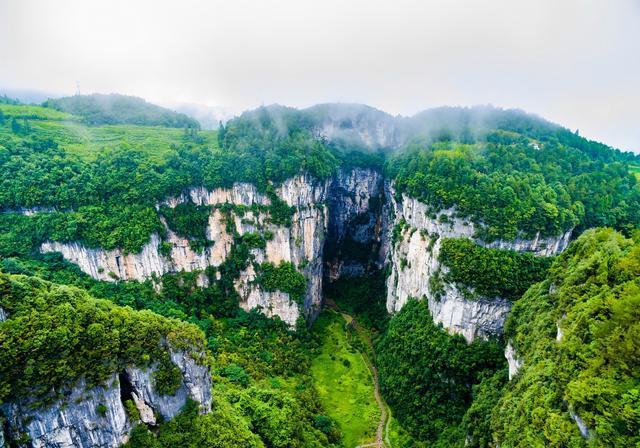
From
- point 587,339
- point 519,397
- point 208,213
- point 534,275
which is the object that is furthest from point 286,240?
point 587,339

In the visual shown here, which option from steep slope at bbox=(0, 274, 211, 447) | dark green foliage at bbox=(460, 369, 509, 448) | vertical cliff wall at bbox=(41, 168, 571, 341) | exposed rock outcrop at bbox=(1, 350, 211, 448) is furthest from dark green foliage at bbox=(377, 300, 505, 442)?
steep slope at bbox=(0, 274, 211, 447)

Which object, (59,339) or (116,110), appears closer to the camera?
(59,339)

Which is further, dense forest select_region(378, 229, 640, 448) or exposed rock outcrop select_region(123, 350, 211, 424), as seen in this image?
exposed rock outcrop select_region(123, 350, 211, 424)

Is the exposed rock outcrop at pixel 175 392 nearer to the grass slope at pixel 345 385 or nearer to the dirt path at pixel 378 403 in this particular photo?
the grass slope at pixel 345 385

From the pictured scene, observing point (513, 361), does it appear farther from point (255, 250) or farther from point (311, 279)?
point (255, 250)

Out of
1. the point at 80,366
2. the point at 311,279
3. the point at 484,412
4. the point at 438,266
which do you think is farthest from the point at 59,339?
the point at 311,279

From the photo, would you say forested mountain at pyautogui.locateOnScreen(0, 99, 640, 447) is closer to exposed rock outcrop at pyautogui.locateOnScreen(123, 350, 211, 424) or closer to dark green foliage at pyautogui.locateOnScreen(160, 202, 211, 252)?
exposed rock outcrop at pyautogui.locateOnScreen(123, 350, 211, 424)
